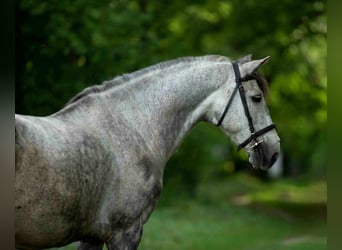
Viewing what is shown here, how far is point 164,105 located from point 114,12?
6.11 meters

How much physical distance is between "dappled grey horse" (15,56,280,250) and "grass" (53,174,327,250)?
134 inches

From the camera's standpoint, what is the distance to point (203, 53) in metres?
14.8

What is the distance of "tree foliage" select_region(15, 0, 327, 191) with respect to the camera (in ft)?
26.8

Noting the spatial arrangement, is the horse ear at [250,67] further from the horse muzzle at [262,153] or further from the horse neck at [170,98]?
the horse muzzle at [262,153]

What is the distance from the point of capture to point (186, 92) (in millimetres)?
4254

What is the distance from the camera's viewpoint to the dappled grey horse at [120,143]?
3428mm

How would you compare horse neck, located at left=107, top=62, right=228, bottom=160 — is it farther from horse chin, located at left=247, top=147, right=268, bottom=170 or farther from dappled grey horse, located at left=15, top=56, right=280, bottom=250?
horse chin, located at left=247, top=147, right=268, bottom=170

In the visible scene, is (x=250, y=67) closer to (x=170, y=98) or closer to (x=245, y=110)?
(x=245, y=110)

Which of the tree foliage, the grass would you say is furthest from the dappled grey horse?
the tree foliage

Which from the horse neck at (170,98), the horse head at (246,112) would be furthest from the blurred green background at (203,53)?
the horse head at (246,112)

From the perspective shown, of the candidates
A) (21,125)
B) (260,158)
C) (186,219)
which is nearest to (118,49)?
(186,219)

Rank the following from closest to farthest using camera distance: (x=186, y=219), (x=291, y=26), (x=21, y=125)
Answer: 1. (x=21, y=125)
2. (x=186, y=219)
3. (x=291, y=26)

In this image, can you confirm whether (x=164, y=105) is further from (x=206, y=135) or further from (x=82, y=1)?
(x=206, y=135)

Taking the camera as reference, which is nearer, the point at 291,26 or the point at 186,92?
the point at 186,92
